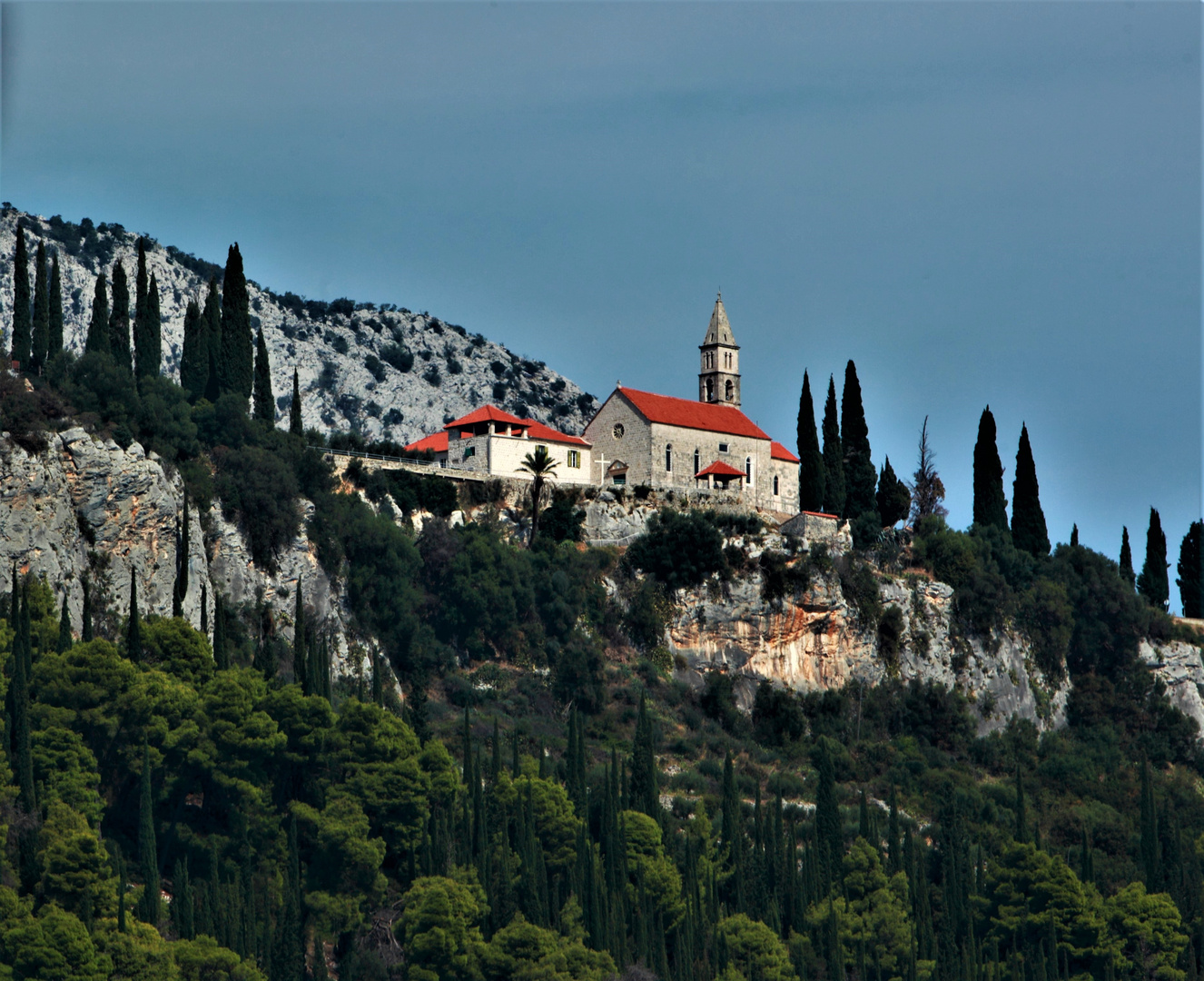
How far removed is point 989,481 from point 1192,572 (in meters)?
16.6

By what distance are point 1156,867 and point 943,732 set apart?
1279cm

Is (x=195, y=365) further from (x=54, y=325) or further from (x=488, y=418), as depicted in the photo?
(x=488, y=418)

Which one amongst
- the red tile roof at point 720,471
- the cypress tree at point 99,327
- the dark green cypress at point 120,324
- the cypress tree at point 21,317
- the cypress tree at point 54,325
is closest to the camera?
the cypress tree at point 21,317

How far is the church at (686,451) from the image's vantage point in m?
91.0

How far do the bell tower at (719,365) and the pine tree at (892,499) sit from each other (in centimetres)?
965

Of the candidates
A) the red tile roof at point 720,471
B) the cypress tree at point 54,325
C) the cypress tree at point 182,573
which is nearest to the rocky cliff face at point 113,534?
the cypress tree at point 182,573

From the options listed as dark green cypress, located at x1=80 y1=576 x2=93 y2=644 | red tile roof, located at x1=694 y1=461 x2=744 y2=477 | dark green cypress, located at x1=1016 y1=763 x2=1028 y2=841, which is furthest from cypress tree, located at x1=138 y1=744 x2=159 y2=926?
red tile roof, located at x1=694 y1=461 x2=744 y2=477

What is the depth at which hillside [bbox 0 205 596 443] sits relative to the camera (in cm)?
13262

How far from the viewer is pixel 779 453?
94.8 meters

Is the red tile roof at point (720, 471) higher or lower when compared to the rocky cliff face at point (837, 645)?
higher

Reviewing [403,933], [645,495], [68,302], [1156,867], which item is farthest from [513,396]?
[403,933]

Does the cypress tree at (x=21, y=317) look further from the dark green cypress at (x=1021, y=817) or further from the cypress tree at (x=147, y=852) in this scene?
the dark green cypress at (x=1021, y=817)

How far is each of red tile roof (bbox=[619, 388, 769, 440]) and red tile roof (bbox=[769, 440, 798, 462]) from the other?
27.2 inches

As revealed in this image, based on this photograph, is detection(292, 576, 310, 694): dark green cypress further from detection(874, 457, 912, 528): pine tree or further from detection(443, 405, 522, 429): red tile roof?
detection(874, 457, 912, 528): pine tree
